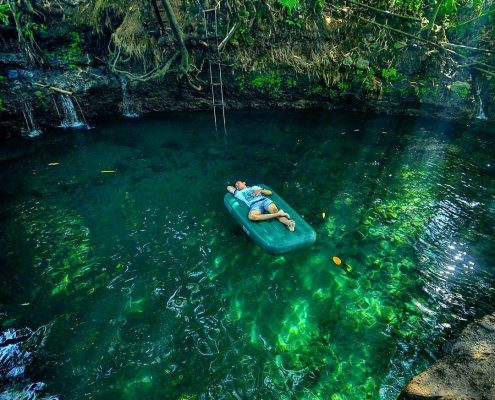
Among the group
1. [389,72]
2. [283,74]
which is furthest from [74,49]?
[389,72]

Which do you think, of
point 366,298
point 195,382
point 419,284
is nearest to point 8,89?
point 195,382

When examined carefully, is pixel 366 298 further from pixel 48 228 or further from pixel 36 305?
pixel 48 228

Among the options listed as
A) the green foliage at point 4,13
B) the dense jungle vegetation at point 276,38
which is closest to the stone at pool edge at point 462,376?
the dense jungle vegetation at point 276,38

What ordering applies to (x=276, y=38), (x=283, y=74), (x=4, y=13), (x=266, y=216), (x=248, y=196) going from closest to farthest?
1. (x=266, y=216)
2. (x=248, y=196)
3. (x=4, y=13)
4. (x=276, y=38)
5. (x=283, y=74)

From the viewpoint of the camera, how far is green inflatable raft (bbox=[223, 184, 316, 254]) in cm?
535

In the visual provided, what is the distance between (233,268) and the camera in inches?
217

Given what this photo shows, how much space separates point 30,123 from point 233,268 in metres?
8.68

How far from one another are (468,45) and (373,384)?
34.4ft

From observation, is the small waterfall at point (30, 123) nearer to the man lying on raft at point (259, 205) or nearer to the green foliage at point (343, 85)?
the man lying on raft at point (259, 205)

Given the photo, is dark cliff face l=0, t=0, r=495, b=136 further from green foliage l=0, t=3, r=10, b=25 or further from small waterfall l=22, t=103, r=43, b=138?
green foliage l=0, t=3, r=10, b=25

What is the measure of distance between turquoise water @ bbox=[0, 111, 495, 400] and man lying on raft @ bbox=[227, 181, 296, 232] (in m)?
0.57

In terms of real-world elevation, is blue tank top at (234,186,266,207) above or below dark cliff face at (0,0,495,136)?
below

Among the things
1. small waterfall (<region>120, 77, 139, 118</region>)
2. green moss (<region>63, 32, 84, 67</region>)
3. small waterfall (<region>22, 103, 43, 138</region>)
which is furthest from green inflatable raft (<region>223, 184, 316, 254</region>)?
green moss (<region>63, 32, 84, 67</region>)

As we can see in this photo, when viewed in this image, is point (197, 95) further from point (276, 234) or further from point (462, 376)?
point (462, 376)
